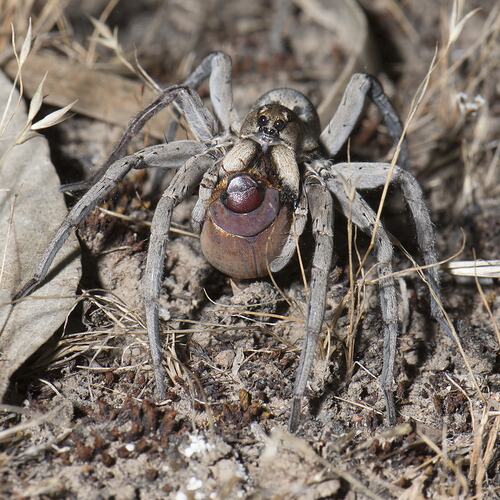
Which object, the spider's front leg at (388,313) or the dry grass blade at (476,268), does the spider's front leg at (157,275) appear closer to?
the spider's front leg at (388,313)

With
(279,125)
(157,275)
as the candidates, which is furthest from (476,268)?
(157,275)

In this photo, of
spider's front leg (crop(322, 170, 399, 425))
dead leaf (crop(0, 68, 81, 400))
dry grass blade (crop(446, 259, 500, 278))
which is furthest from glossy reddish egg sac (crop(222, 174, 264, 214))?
dry grass blade (crop(446, 259, 500, 278))

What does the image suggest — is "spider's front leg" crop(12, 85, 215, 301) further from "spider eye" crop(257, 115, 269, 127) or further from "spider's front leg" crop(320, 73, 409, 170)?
"spider's front leg" crop(320, 73, 409, 170)

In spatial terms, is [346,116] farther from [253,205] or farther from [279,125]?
[253,205]

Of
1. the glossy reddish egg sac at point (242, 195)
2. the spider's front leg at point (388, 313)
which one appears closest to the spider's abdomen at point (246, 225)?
the glossy reddish egg sac at point (242, 195)

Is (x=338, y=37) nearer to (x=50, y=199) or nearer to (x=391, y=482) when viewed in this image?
(x=50, y=199)
